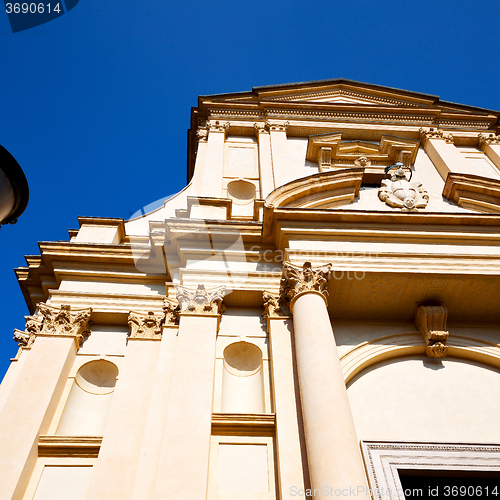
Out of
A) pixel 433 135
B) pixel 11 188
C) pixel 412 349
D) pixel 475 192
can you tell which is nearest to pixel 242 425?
pixel 412 349

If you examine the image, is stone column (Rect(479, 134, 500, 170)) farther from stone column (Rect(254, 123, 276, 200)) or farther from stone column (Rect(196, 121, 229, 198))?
stone column (Rect(196, 121, 229, 198))

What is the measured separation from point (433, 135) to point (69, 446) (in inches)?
599

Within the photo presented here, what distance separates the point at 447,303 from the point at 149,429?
256 inches

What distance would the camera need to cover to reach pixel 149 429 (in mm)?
8023

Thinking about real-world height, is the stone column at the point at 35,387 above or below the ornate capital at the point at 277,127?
below

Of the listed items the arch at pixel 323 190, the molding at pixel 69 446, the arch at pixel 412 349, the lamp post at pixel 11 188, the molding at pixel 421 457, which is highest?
the arch at pixel 323 190

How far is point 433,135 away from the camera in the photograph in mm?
17750

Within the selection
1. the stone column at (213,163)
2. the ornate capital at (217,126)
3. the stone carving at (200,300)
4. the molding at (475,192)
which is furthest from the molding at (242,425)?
the ornate capital at (217,126)

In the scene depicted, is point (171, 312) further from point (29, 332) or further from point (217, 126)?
point (217, 126)

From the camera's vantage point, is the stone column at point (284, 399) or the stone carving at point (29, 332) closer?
the stone column at point (284, 399)

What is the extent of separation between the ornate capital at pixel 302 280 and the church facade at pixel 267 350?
40 millimetres

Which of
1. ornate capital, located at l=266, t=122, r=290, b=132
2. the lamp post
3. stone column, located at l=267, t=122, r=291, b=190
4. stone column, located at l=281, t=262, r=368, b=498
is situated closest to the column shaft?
stone column, located at l=281, t=262, r=368, b=498

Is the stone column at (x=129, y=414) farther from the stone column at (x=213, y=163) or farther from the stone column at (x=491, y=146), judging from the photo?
the stone column at (x=491, y=146)

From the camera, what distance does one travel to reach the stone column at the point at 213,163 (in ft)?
46.4
